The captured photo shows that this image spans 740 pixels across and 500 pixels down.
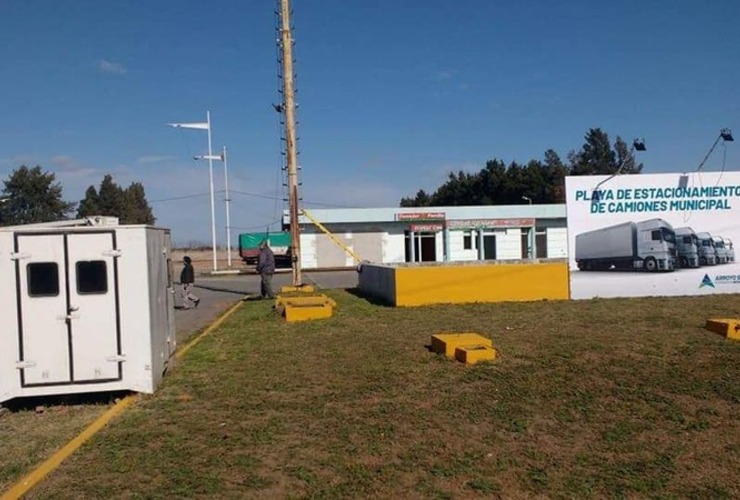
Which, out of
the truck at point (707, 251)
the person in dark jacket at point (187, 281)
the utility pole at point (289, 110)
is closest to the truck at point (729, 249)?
the truck at point (707, 251)

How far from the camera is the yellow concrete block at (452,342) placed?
30.2ft

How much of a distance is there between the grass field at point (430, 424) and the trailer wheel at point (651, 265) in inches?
274

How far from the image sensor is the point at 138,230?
7.38 metres

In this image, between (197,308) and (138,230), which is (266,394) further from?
(197,308)

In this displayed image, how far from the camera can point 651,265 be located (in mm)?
17719

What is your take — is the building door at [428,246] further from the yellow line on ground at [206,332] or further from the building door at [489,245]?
the yellow line on ground at [206,332]

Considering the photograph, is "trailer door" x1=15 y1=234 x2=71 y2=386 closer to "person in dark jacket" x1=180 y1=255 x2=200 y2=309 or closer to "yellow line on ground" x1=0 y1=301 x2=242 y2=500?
"yellow line on ground" x1=0 y1=301 x2=242 y2=500

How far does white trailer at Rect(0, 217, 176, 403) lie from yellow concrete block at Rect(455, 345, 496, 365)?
4012 millimetres

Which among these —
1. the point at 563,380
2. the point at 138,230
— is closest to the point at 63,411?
the point at 138,230

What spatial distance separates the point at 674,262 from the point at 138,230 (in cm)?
1513

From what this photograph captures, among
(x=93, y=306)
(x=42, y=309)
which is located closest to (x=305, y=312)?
(x=93, y=306)

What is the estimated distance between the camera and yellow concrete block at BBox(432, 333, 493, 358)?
363 inches

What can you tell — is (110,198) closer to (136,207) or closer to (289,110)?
(136,207)

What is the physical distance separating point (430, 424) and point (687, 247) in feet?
47.5
